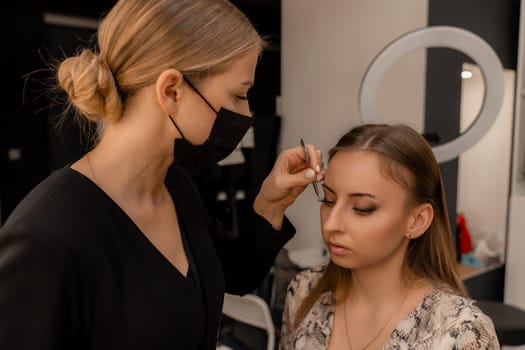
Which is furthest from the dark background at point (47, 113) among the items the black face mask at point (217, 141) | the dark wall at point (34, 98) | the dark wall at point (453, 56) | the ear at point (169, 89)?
the ear at point (169, 89)

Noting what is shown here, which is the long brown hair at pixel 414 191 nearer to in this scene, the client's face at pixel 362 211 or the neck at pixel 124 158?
the client's face at pixel 362 211

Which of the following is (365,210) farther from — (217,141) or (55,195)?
(55,195)

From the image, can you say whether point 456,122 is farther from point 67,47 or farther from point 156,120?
point 67,47

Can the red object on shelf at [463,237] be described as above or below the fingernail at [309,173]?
below

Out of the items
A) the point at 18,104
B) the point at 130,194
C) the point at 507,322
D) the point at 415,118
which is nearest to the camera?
the point at 130,194

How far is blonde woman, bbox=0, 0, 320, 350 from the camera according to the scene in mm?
700

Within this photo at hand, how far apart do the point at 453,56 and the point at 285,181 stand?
4.25 ft

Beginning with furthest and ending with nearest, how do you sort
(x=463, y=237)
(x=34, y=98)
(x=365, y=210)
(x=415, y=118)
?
(x=34, y=98)
(x=463, y=237)
(x=415, y=118)
(x=365, y=210)

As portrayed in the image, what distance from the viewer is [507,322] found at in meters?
1.87

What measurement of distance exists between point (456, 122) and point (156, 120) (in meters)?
1.66

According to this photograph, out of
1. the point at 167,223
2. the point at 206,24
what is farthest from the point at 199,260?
the point at 206,24

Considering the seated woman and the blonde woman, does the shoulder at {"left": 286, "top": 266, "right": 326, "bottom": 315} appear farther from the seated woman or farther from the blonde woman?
the blonde woman

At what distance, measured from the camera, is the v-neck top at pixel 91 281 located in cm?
69

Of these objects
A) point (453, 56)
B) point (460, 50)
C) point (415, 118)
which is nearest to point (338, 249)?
point (460, 50)
